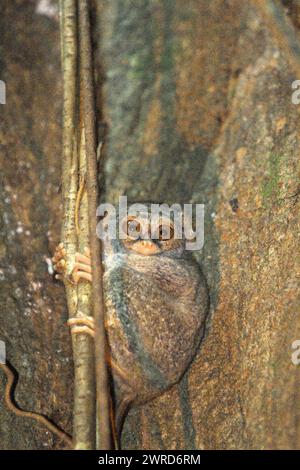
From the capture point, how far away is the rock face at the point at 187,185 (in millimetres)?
2812

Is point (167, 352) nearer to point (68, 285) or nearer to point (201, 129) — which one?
point (68, 285)

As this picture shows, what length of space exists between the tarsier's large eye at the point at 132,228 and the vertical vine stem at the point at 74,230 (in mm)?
271

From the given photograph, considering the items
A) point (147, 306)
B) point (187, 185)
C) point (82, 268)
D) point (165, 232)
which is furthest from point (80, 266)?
point (187, 185)

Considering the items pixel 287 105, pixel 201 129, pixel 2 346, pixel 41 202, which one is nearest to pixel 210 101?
pixel 201 129

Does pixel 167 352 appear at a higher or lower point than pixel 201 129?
lower

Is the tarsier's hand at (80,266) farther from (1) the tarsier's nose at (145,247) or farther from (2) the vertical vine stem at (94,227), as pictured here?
(1) the tarsier's nose at (145,247)

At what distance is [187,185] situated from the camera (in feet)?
12.1

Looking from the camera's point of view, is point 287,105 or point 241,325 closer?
point 241,325

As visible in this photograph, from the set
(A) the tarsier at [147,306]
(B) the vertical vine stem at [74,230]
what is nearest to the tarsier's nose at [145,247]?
(A) the tarsier at [147,306]

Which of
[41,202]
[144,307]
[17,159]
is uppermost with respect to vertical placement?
[17,159]

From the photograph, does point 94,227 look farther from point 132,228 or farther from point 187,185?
point 187,185

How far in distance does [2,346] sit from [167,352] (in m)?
0.82

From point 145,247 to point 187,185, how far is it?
0.67 m

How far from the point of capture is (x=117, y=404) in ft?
9.32
